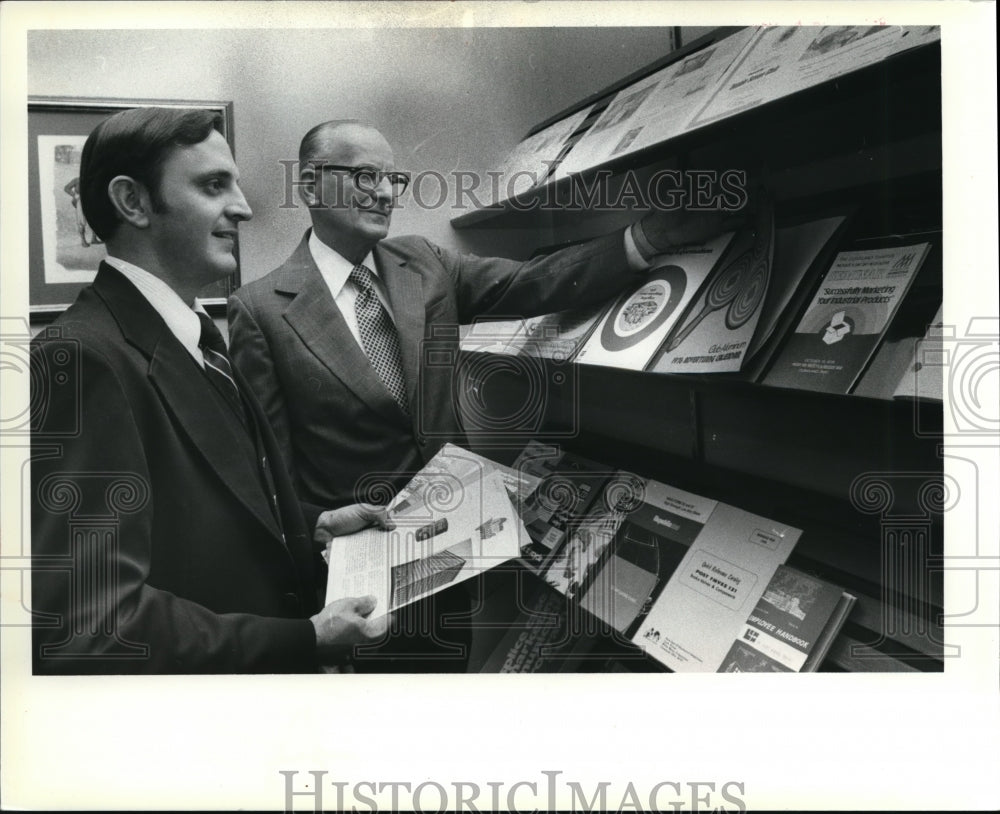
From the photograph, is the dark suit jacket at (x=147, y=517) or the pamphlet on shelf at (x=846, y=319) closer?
the pamphlet on shelf at (x=846, y=319)

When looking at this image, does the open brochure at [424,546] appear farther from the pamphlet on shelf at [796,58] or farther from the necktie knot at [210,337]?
the pamphlet on shelf at [796,58]

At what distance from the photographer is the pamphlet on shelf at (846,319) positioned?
121 cm

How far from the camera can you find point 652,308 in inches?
56.4

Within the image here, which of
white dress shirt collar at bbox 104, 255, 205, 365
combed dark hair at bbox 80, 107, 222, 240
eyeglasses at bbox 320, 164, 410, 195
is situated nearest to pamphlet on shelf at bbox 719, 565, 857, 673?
eyeglasses at bbox 320, 164, 410, 195

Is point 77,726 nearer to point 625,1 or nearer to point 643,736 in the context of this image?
point 643,736

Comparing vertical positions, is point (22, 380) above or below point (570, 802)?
above

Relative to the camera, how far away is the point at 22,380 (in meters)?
1.48

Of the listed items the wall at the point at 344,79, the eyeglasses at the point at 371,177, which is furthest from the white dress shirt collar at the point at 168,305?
the eyeglasses at the point at 371,177

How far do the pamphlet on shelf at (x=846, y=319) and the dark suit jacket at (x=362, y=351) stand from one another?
342mm

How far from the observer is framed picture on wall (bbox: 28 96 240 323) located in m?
1.46

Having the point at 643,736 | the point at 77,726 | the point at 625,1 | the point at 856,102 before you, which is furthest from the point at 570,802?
the point at 625,1

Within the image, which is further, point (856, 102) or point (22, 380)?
point (22, 380)

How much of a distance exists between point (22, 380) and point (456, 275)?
85 cm

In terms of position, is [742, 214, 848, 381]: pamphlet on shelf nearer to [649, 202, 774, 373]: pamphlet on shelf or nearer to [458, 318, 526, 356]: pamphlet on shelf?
[649, 202, 774, 373]: pamphlet on shelf
